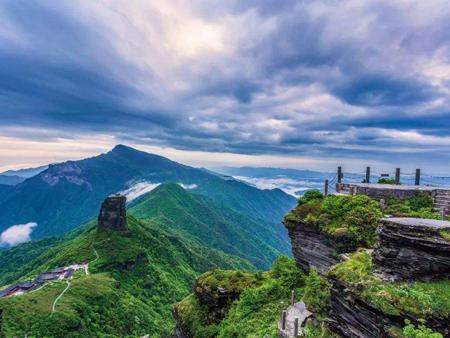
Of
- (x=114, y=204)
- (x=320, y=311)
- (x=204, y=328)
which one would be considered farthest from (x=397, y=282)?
(x=114, y=204)

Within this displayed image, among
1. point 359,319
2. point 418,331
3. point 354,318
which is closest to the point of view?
point 418,331

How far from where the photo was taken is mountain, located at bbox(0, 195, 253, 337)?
205 feet

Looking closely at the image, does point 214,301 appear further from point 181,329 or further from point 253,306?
point 181,329

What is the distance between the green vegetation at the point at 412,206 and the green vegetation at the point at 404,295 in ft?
37.3

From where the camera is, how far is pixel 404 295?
1444 cm

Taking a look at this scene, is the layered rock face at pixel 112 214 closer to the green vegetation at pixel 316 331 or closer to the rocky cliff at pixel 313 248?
the rocky cliff at pixel 313 248

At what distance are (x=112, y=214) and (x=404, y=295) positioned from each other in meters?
124

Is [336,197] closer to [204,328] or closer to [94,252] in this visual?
[204,328]

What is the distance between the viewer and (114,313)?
74562mm

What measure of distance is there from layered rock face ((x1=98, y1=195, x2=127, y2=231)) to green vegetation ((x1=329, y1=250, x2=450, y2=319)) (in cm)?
12079

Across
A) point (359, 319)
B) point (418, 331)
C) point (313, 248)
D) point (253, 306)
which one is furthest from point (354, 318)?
point (253, 306)

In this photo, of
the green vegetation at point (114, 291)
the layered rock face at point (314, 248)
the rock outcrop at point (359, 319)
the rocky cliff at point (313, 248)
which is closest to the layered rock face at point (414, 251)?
the rock outcrop at point (359, 319)

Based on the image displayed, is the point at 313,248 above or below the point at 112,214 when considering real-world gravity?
above

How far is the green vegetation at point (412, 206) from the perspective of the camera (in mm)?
25703
